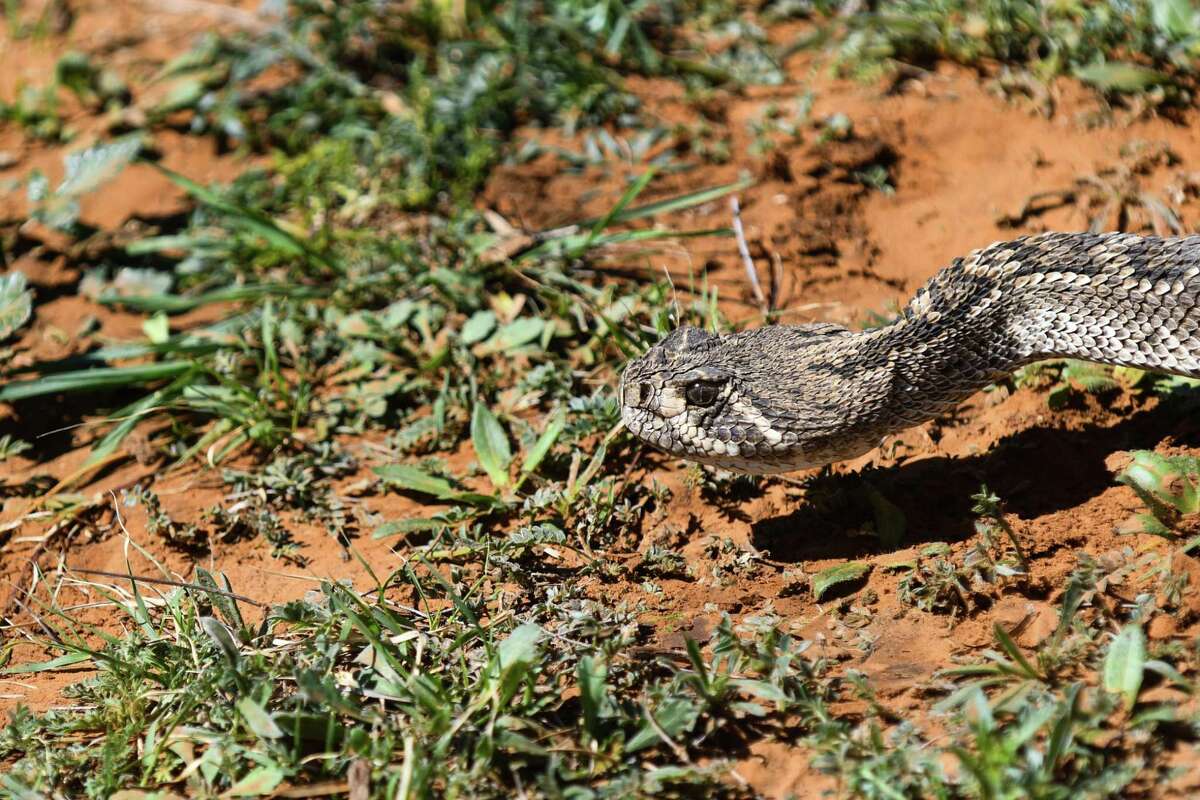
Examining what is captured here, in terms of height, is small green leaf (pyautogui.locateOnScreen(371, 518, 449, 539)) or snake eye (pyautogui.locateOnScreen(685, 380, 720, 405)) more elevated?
snake eye (pyautogui.locateOnScreen(685, 380, 720, 405))

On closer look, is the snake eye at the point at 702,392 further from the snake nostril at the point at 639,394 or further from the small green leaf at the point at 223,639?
the small green leaf at the point at 223,639

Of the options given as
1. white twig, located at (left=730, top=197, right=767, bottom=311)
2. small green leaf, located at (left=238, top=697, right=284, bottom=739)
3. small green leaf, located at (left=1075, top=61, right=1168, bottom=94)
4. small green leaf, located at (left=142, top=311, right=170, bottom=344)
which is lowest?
small green leaf, located at (left=142, top=311, right=170, bottom=344)

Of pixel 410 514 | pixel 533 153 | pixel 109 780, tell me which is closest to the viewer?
pixel 109 780

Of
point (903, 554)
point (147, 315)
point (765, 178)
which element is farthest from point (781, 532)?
point (147, 315)

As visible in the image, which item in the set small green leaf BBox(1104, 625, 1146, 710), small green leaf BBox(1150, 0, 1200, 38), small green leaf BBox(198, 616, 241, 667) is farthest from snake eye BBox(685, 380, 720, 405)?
small green leaf BBox(1150, 0, 1200, 38)

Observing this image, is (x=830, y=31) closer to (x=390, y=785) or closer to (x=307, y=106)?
(x=307, y=106)

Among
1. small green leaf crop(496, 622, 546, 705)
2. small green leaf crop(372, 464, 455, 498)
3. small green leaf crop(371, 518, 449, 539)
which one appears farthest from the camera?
small green leaf crop(372, 464, 455, 498)

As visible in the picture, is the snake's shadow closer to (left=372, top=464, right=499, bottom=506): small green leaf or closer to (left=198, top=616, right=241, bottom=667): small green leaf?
(left=372, top=464, right=499, bottom=506): small green leaf
